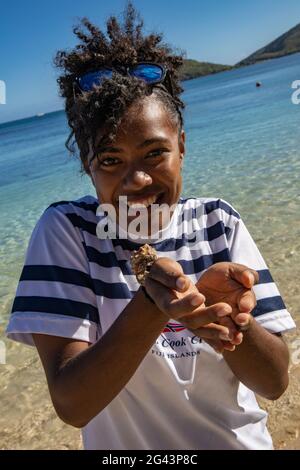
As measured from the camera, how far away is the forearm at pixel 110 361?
1417 mm

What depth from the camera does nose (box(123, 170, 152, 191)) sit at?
1711 millimetres

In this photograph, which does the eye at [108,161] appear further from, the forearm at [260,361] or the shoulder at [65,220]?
the forearm at [260,361]

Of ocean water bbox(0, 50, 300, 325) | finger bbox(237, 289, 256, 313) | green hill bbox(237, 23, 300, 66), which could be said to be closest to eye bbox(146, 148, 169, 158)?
finger bbox(237, 289, 256, 313)

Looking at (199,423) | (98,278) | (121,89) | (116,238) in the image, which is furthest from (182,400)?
(121,89)

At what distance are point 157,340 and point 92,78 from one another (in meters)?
1.04

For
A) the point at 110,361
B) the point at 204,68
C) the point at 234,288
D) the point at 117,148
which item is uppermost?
the point at 117,148

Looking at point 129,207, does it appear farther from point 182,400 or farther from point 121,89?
point 182,400

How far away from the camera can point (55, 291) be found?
1.66 metres

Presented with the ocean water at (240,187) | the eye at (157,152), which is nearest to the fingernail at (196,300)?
the eye at (157,152)

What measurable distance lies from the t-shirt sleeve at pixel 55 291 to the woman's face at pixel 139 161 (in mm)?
232

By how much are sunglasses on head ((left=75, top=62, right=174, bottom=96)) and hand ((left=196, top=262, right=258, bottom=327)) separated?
835 mm

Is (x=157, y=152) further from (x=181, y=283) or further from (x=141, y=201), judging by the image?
(x=181, y=283)

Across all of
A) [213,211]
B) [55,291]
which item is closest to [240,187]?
[213,211]

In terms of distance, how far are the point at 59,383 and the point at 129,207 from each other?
66 centimetres
